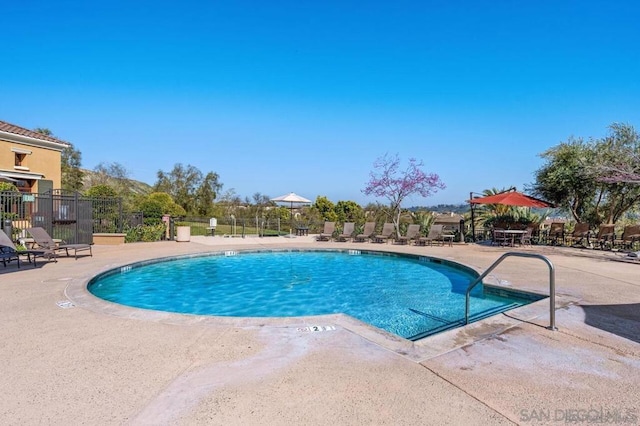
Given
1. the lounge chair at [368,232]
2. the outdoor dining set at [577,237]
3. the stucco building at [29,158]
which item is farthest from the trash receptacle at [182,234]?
the outdoor dining set at [577,237]

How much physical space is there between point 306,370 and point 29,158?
22955 millimetres

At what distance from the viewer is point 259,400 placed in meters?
2.61

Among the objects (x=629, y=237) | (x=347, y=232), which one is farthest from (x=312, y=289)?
(x=629, y=237)

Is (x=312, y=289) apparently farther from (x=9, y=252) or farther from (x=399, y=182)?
(x=399, y=182)

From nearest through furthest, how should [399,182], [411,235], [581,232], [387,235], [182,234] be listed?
[581,232] < [411,235] < [182,234] < [387,235] < [399,182]

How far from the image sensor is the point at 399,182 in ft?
59.6

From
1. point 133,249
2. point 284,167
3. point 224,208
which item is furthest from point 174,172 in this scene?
point 133,249

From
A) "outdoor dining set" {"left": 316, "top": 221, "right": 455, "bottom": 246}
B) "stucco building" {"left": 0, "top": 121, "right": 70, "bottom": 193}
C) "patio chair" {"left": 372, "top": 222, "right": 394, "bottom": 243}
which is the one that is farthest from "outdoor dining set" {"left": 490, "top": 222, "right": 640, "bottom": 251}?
→ "stucco building" {"left": 0, "top": 121, "right": 70, "bottom": 193}

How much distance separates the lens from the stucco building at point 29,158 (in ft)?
57.9

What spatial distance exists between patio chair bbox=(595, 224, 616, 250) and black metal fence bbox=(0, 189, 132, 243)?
18.8 meters

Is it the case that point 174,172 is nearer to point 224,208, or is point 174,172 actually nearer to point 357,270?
point 224,208

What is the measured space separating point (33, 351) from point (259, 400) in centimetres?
267

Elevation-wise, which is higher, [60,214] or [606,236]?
[60,214]

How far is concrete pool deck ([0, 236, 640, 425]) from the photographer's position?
244 cm
